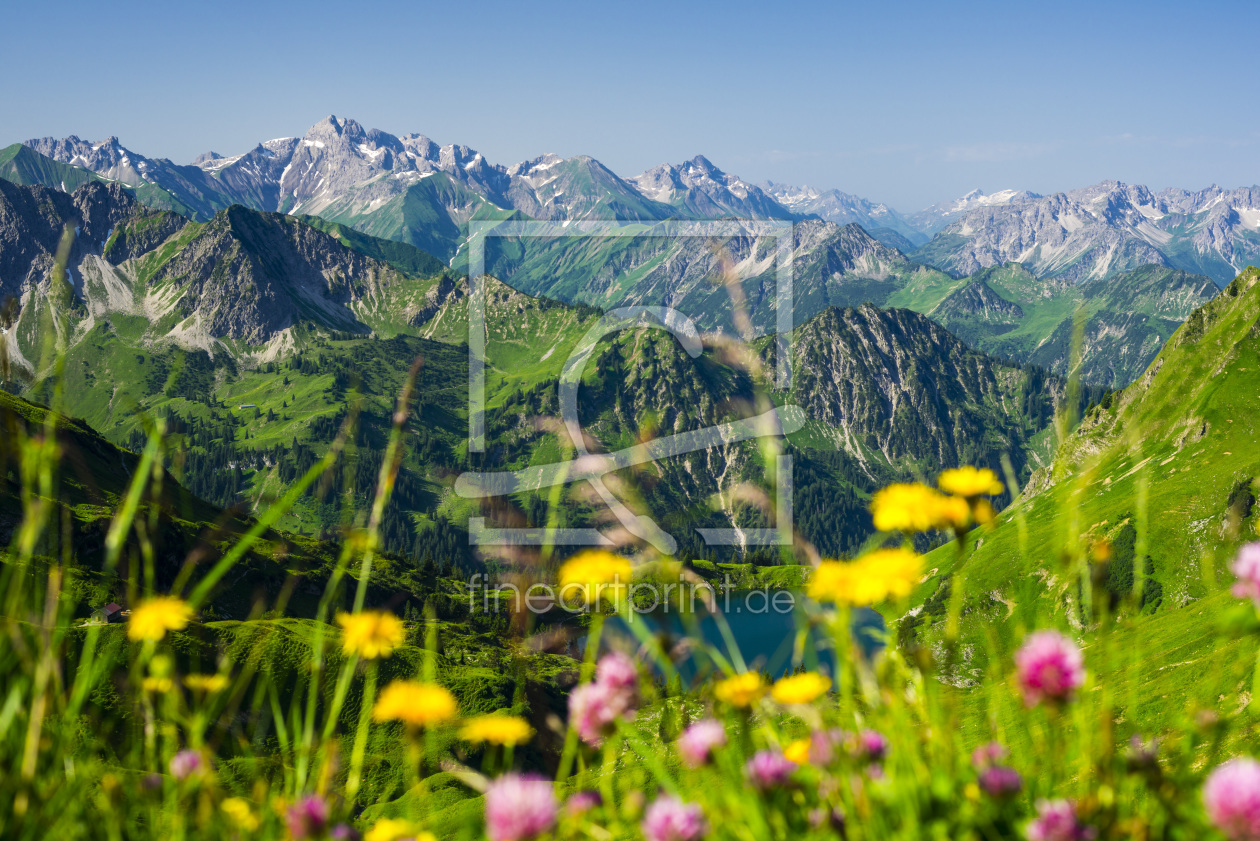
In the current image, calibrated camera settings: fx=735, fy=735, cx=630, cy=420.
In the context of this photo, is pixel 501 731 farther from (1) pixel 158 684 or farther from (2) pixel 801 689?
(1) pixel 158 684

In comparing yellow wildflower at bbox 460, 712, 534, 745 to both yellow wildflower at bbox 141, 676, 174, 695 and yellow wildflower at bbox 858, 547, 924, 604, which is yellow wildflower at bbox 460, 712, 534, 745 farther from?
yellow wildflower at bbox 858, 547, 924, 604

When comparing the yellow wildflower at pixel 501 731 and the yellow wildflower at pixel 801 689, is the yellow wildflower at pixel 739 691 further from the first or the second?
the yellow wildflower at pixel 501 731

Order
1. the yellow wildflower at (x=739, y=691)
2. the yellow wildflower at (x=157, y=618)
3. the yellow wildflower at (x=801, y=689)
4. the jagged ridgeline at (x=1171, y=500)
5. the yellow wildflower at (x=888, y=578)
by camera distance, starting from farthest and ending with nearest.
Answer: the jagged ridgeline at (x=1171, y=500) < the yellow wildflower at (x=157, y=618) < the yellow wildflower at (x=801, y=689) < the yellow wildflower at (x=739, y=691) < the yellow wildflower at (x=888, y=578)

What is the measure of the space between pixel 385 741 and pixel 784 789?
309 ft

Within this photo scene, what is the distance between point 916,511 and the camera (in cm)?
340

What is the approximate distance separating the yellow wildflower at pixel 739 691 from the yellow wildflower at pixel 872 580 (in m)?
0.55

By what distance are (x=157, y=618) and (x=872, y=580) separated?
3.91 meters

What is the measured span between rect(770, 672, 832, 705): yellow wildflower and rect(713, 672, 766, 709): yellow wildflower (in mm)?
111

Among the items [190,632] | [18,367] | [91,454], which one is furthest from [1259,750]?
[91,454]

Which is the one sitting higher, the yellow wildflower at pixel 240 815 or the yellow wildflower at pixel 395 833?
the yellow wildflower at pixel 395 833

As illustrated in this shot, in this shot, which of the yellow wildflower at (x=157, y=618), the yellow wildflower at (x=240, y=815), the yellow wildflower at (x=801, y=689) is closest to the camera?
the yellow wildflower at (x=801, y=689)

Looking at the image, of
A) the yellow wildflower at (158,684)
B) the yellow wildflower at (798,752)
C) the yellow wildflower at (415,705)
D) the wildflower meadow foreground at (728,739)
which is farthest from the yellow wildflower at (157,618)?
the yellow wildflower at (798,752)

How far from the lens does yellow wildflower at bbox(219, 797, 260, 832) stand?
3953 millimetres

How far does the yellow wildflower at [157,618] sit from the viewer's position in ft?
13.4
